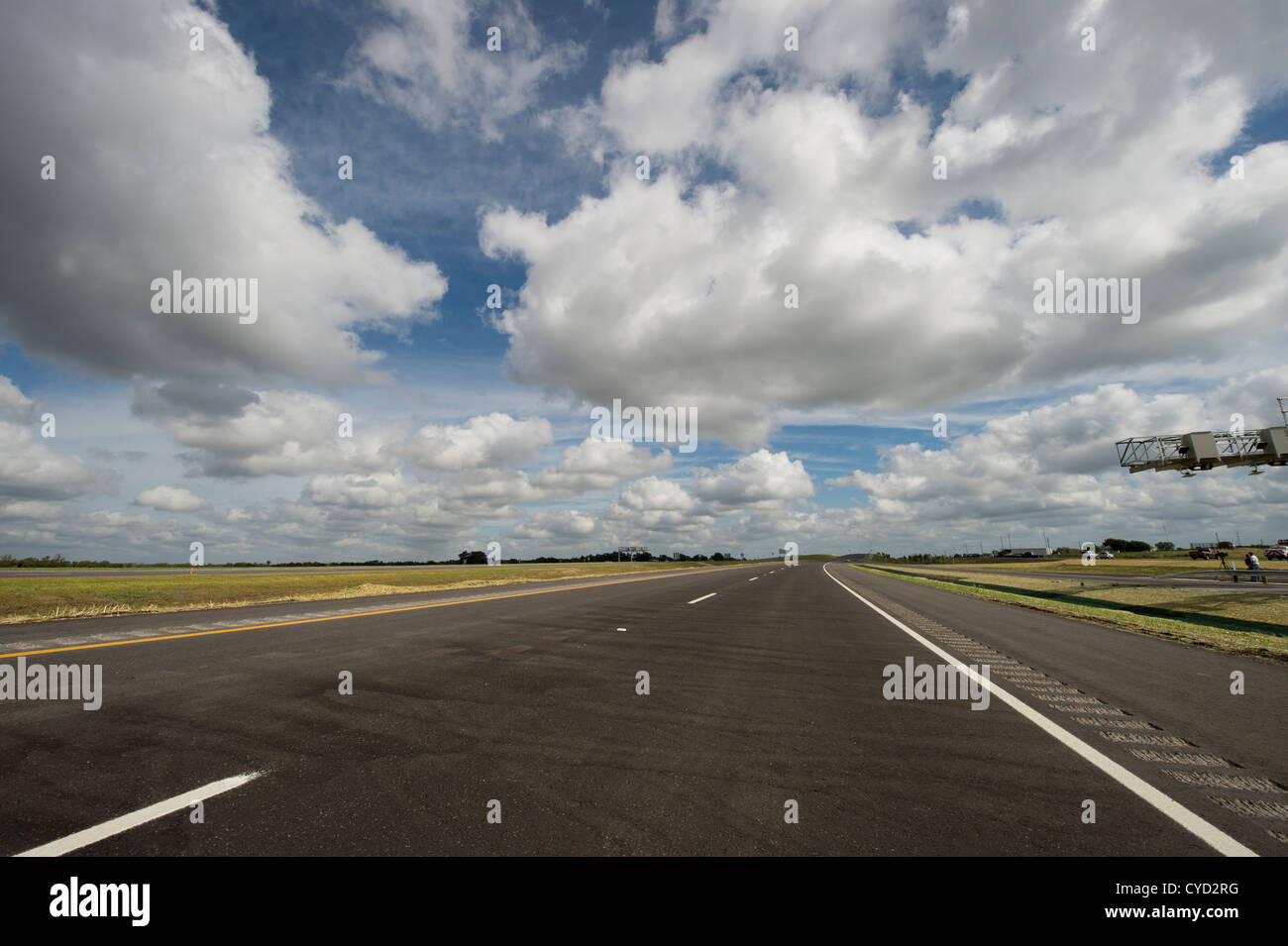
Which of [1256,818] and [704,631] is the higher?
[1256,818]

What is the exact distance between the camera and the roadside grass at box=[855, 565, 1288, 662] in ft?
36.0

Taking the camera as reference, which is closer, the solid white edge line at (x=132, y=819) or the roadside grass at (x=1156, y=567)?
the solid white edge line at (x=132, y=819)

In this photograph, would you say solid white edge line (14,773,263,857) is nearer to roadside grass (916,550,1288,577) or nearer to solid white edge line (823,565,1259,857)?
solid white edge line (823,565,1259,857)

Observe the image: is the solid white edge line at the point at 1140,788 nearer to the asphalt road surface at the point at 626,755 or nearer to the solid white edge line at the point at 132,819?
the asphalt road surface at the point at 626,755

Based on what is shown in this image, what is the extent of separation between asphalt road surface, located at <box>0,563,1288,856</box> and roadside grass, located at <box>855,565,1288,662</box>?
2.76 metres

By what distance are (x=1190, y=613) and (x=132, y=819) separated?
87.8 ft

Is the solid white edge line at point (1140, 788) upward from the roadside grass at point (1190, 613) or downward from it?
upward

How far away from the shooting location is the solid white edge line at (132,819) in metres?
2.90

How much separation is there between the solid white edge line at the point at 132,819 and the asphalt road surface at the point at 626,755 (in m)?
0.01

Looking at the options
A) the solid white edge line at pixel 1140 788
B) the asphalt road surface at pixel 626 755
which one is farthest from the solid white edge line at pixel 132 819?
the solid white edge line at pixel 1140 788
